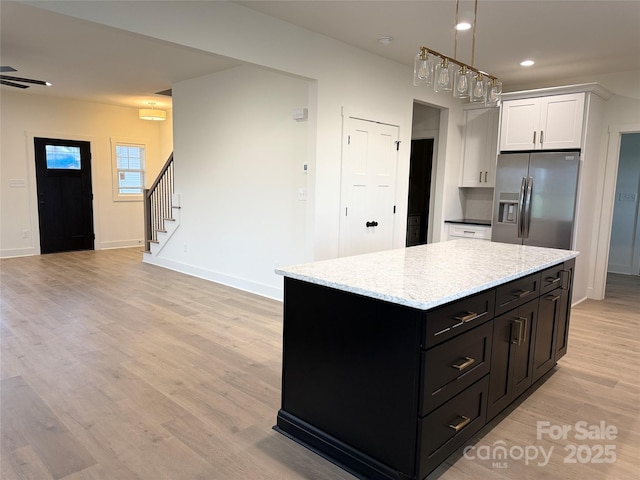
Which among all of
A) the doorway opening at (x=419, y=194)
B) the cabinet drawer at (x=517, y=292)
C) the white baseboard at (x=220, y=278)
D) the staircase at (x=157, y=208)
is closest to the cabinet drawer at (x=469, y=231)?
the doorway opening at (x=419, y=194)

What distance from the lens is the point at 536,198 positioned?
4918 millimetres

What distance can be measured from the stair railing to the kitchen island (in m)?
5.47

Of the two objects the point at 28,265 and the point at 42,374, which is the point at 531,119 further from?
the point at 28,265

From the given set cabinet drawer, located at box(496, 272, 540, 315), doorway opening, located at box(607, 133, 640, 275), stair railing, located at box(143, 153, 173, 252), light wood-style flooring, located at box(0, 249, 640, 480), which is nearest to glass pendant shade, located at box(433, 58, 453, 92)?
cabinet drawer, located at box(496, 272, 540, 315)

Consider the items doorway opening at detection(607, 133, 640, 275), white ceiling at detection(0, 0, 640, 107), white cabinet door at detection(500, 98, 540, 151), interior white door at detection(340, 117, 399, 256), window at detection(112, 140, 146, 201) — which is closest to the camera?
white ceiling at detection(0, 0, 640, 107)

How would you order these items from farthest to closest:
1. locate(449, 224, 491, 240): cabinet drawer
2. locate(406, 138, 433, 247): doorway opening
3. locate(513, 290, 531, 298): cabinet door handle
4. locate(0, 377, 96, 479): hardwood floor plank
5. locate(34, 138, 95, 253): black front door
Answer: locate(34, 138, 95, 253): black front door, locate(406, 138, 433, 247): doorway opening, locate(449, 224, 491, 240): cabinet drawer, locate(513, 290, 531, 298): cabinet door handle, locate(0, 377, 96, 479): hardwood floor plank

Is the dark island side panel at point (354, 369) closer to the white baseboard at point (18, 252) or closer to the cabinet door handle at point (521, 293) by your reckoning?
the cabinet door handle at point (521, 293)

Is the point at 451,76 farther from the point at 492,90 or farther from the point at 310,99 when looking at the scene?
the point at 310,99

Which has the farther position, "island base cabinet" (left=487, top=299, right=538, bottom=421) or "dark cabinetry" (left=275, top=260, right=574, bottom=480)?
"island base cabinet" (left=487, top=299, right=538, bottom=421)

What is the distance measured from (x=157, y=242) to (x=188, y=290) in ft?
6.68

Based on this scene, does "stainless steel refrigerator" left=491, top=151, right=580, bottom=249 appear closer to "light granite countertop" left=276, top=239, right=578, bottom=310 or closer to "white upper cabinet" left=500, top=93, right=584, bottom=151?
"white upper cabinet" left=500, top=93, right=584, bottom=151

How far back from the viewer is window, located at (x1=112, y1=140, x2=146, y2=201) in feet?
28.1

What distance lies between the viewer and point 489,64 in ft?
16.3

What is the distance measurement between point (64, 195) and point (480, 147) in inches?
286
